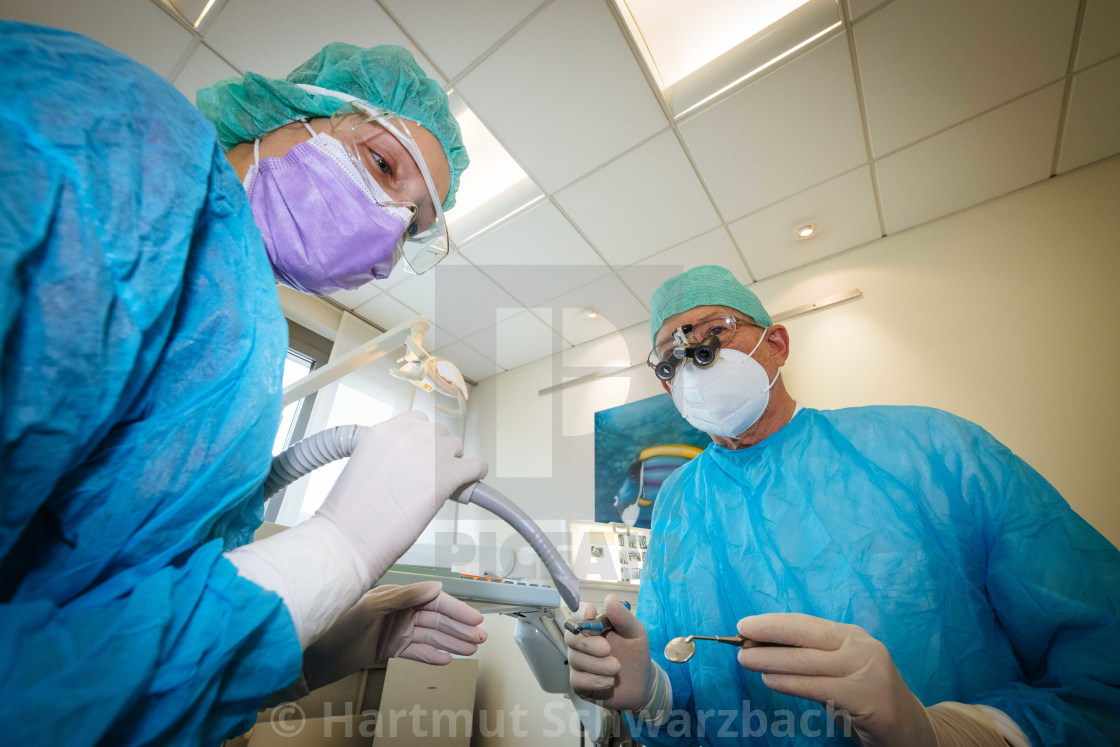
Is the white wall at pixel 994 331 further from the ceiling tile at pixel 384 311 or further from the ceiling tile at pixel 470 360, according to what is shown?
the ceiling tile at pixel 384 311

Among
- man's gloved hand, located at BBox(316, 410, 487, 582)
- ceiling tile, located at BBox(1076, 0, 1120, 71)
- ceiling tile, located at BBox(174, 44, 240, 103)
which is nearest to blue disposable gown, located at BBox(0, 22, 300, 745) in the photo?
man's gloved hand, located at BBox(316, 410, 487, 582)

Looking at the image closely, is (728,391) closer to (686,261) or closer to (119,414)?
(119,414)

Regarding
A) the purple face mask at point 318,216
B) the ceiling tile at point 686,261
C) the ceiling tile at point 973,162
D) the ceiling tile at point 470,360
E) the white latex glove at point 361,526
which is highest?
the ceiling tile at point 973,162

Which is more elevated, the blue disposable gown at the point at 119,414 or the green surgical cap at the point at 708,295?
the green surgical cap at the point at 708,295

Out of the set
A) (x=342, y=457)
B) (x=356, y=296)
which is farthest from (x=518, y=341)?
(x=342, y=457)

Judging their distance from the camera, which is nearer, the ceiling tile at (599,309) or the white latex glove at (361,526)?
the white latex glove at (361,526)

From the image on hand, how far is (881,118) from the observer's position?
1729 millimetres

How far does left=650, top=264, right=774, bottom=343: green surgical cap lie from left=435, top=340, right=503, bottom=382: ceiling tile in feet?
7.22

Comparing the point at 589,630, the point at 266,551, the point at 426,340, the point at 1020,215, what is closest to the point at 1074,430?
the point at 1020,215

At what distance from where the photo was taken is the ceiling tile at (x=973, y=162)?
1.70 m

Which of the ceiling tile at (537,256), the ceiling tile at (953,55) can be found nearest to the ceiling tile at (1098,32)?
the ceiling tile at (953,55)

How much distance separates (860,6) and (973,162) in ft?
3.11

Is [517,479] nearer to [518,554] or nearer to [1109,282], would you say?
[518,554]

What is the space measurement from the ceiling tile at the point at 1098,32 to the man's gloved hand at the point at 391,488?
2319 mm
